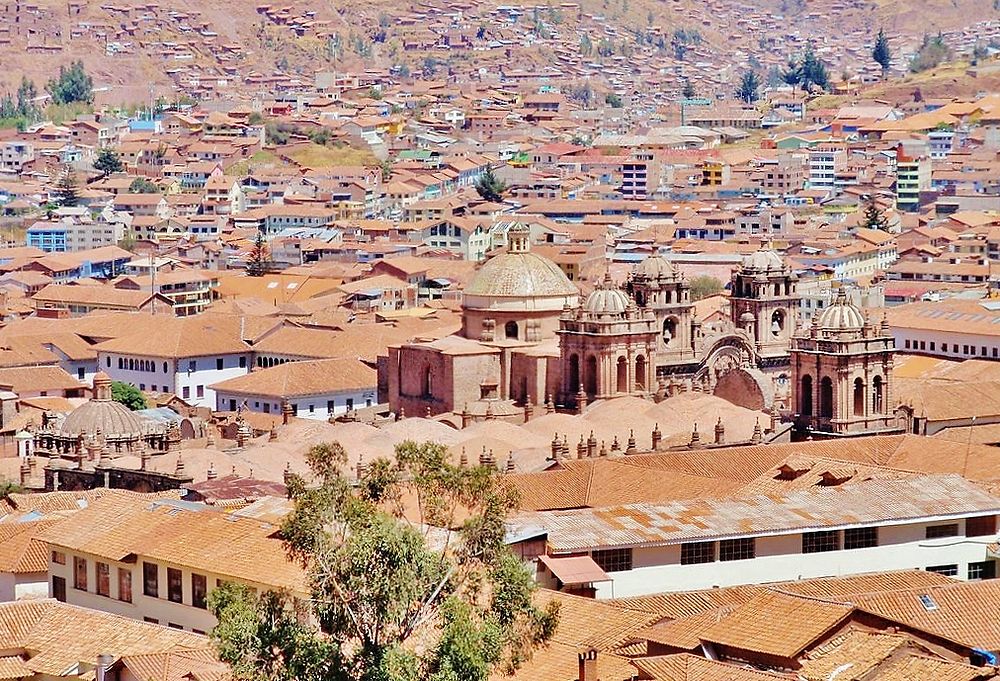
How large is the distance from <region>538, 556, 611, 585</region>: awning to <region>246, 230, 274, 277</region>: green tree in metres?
97.7

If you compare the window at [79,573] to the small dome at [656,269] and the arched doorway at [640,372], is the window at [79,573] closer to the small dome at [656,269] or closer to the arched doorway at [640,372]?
the arched doorway at [640,372]

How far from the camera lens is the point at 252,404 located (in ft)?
318

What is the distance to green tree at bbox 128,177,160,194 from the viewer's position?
18125cm

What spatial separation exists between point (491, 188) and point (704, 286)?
51.2 meters

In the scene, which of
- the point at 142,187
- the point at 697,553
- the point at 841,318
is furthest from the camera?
the point at 142,187

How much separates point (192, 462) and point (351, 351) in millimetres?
38603

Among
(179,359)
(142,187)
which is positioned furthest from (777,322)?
(142,187)

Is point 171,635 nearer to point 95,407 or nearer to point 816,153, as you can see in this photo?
point 95,407

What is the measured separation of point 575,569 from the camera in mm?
45375

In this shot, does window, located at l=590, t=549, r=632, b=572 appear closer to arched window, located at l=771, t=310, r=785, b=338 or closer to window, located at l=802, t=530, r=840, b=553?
window, located at l=802, t=530, r=840, b=553

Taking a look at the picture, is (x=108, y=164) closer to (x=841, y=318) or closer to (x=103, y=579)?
(x=841, y=318)

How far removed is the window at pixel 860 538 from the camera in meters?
48.6

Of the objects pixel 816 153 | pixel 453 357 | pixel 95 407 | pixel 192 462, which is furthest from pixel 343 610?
pixel 816 153

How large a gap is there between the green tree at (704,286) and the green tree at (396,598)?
287 feet
